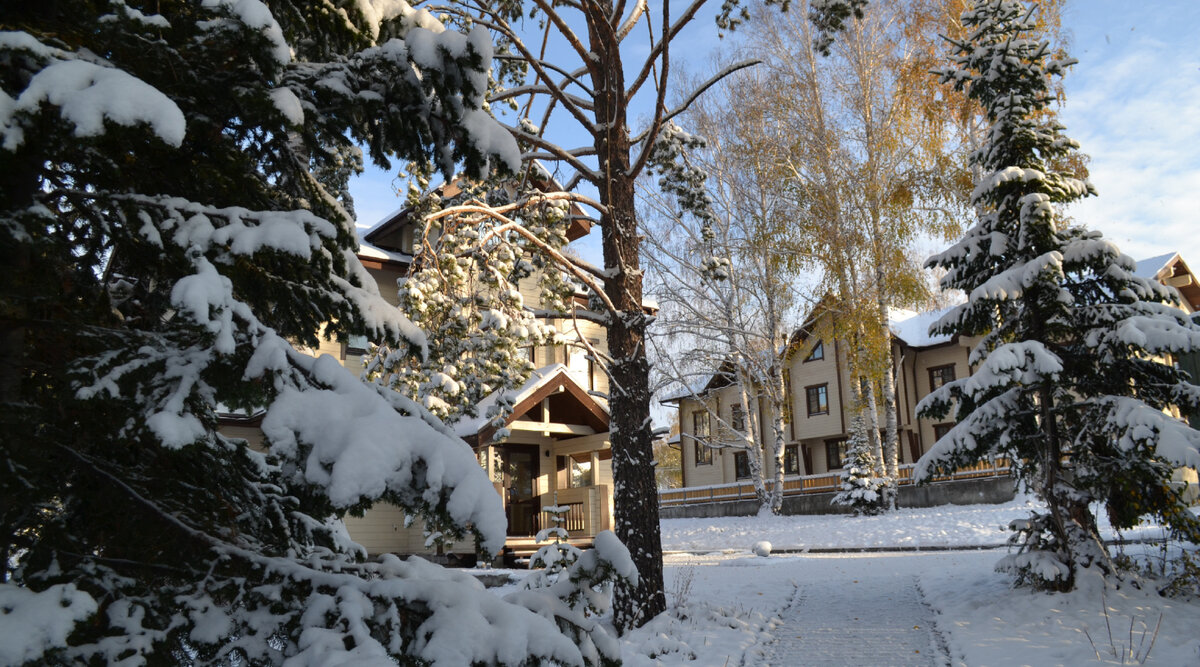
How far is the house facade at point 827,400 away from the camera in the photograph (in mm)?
32375

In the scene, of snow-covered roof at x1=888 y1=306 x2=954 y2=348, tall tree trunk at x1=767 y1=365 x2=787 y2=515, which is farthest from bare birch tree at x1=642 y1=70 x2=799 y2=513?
snow-covered roof at x1=888 y1=306 x2=954 y2=348

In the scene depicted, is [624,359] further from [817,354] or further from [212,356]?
[817,354]

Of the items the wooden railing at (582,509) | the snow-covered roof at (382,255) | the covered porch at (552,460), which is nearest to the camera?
the covered porch at (552,460)

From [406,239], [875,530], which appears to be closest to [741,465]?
[875,530]

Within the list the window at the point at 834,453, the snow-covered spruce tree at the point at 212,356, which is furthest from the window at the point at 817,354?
the snow-covered spruce tree at the point at 212,356

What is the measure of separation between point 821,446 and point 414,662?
37.1 metres

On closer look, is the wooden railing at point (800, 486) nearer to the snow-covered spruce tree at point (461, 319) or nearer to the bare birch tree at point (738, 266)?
the bare birch tree at point (738, 266)

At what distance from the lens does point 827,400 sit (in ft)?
120

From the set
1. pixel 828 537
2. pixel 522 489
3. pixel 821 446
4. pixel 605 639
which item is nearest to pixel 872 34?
pixel 828 537

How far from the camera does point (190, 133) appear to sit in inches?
135

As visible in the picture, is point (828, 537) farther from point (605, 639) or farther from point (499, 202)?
point (605, 639)

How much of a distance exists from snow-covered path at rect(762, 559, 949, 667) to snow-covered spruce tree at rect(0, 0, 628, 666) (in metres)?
5.18

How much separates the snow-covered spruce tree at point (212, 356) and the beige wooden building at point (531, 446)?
1168 centimetres

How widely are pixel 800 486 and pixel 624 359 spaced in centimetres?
2294
